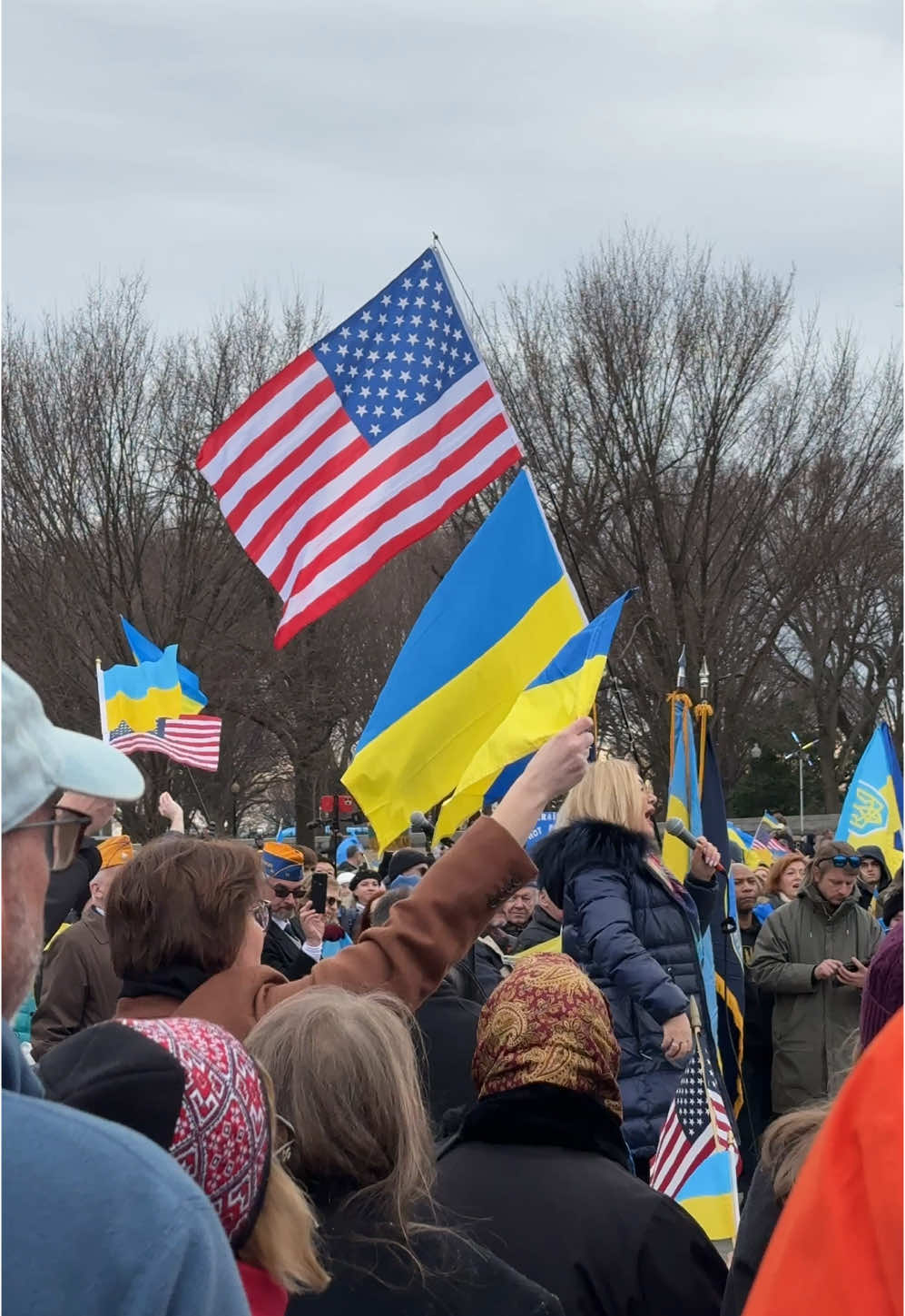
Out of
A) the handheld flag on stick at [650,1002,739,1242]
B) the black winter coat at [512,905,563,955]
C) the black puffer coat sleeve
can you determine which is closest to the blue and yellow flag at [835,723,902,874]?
the black winter coat at [512,905,563,955]

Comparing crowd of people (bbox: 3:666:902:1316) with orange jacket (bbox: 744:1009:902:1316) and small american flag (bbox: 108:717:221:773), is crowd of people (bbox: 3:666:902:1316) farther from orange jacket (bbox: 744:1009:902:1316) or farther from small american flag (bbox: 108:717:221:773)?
small american flag (bbox: 108:717:221:773)

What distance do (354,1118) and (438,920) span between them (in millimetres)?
601

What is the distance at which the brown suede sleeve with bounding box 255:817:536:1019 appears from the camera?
3.15 meters

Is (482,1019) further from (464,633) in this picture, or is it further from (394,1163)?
(464,633)

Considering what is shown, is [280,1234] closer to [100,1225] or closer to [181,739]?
[100,1225]

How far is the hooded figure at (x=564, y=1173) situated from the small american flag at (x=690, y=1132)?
2.83 meters

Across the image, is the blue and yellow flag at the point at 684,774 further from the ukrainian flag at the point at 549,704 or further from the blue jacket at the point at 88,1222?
the blue jacket at the point at 88,1222

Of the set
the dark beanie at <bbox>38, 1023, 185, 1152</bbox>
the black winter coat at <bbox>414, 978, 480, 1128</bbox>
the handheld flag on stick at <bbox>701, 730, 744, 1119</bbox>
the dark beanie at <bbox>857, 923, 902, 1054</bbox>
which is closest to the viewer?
the dark beanie at <bbox>38, 1023, 185, 1152</bbox>

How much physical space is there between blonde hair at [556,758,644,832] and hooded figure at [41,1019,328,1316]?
12.9 ft

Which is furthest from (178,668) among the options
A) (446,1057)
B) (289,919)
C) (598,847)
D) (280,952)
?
(446,1057)

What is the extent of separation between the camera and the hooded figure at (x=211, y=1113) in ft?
5.98

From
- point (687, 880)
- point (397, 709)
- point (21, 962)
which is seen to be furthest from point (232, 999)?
point (687, 880)

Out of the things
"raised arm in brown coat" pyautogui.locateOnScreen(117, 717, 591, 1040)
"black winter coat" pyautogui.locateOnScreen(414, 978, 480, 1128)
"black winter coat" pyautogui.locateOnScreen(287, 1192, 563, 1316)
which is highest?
"raised arm in brown coat" pyautogui.locateOnScreen(117, 717, 591, 1040)

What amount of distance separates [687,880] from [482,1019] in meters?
3.54
